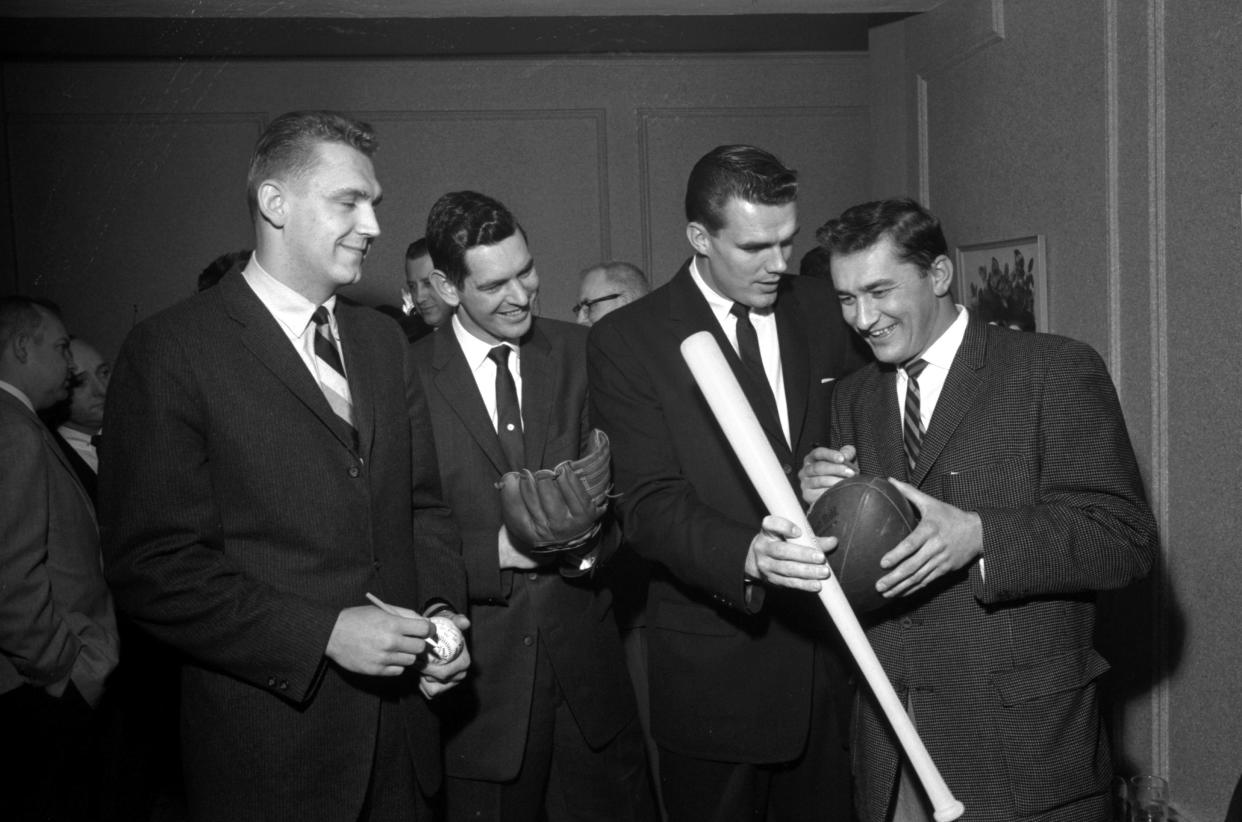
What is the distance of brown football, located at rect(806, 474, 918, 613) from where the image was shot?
2.15 m

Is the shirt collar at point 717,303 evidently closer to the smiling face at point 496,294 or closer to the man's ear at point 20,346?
the smiling face at point 496,294

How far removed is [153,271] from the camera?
6.64 metres

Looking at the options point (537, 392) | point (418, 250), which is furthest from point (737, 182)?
point (418, 250)

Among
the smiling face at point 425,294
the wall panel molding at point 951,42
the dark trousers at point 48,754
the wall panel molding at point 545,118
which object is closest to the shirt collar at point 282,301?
the dark trousers at point 48,754

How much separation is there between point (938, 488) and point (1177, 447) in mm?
1630

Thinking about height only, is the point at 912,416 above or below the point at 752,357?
below

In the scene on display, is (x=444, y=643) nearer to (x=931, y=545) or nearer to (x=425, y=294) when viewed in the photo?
(x=931, y=545)

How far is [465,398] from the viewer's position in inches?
118

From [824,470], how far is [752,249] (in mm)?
670

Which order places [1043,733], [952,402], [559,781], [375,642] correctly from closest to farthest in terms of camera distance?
1. [375,642]
2. [1043,733]
3. [952,402]
4. [559,781]

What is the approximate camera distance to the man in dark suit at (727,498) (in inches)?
104

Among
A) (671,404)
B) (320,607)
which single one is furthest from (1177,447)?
(320,607)

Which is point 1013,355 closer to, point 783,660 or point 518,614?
point 783,660

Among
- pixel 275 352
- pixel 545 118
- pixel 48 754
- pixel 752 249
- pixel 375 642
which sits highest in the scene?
pixel 545 118
